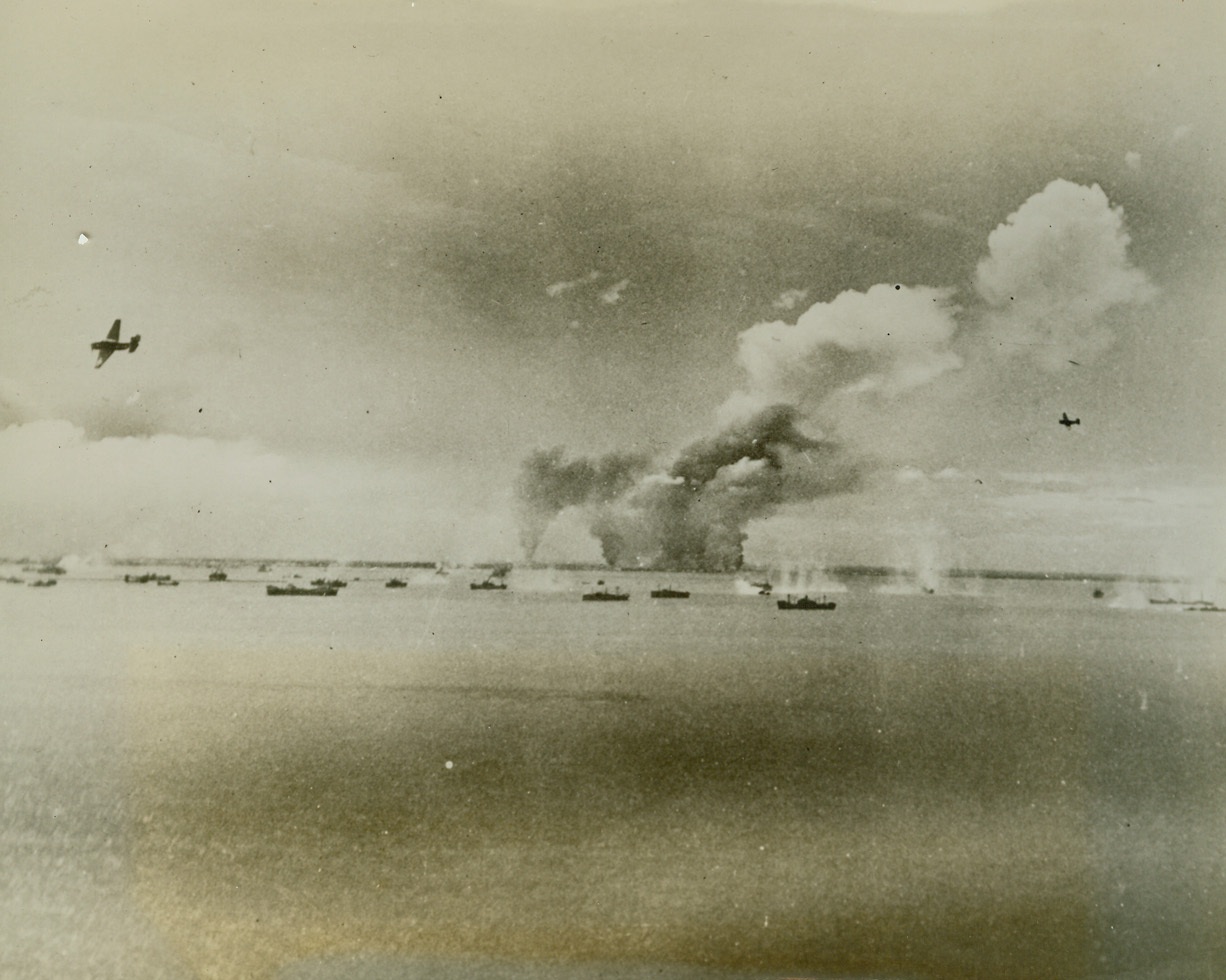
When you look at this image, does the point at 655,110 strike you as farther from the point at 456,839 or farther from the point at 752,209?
the point at 456,839

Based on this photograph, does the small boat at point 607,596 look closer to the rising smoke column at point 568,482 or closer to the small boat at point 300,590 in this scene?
the rising smoke column at point 568,482

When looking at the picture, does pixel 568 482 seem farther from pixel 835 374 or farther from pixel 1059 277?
pixel 1059 277

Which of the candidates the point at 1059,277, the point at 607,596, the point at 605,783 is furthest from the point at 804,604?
the point at 1059,277

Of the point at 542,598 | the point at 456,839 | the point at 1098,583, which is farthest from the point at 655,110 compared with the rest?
the point at 456,839

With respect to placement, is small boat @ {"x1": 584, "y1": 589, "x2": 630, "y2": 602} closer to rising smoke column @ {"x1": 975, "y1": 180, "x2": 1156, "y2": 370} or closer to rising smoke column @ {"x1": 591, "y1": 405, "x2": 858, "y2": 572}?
rising smoke column @ {"x1": 591, "y1": 405, "x2": 858, "y2": 572}

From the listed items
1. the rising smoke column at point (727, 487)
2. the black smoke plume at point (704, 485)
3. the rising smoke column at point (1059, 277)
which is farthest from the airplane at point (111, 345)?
the rising smoke column at point (1059, 277)
